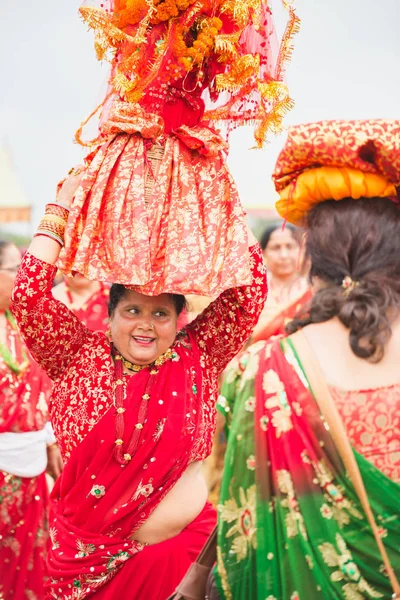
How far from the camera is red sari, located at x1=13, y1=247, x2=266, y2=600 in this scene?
8.96 ft

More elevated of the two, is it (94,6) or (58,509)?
(94,6)

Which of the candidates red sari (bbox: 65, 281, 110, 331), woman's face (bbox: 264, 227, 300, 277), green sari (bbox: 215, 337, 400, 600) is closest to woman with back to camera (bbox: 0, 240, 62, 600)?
red sari (bbox: 65, 281, 110, 331)

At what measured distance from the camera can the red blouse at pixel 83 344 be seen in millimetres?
2707

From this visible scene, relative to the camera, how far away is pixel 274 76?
9.29 ft

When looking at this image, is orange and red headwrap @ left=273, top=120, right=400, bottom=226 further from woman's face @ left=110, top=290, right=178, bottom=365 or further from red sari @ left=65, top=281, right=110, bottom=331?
red sari @ left=65, top=281, right=110, bottom=331

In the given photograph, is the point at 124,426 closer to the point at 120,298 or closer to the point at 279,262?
the point at 120,298

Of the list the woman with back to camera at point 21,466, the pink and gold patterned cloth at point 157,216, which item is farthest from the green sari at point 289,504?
the woman with back to camera at point 21,466

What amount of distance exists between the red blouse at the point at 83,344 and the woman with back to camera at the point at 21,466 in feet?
5.54

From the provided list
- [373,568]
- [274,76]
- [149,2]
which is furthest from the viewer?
[274,76]

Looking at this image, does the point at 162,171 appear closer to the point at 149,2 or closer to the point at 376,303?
the point at 149,2

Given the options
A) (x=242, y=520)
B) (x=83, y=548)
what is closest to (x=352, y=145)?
(x=242, y=520)

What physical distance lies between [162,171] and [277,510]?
1.22 meters

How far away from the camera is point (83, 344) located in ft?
9.56

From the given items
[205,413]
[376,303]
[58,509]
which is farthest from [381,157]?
[58,509]
